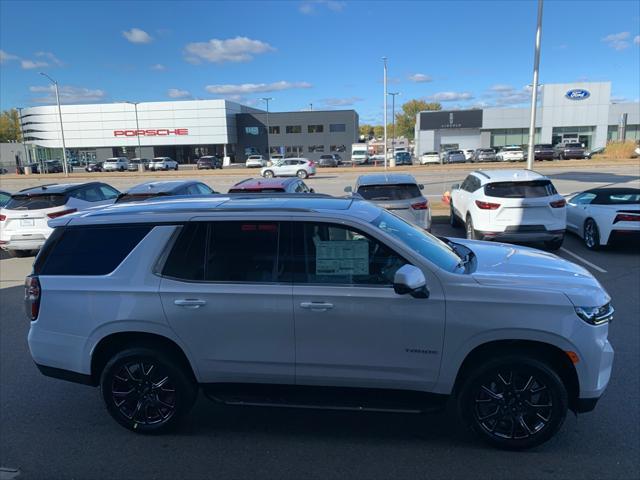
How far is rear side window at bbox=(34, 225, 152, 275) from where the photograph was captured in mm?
3770

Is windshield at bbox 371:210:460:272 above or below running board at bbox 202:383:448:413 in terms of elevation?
above

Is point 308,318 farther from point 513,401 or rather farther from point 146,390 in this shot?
point 513,401

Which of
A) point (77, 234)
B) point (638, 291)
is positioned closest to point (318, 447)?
point (77, 234)

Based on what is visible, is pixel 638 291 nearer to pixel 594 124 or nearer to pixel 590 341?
pixel 590 341

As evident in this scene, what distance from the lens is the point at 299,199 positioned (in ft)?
Result: 14.1

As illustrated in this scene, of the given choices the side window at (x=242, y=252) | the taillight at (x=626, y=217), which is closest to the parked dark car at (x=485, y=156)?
the taillight at (x=626, y=217)

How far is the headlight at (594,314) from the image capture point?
129 inches

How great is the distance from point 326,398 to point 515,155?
52399 millimetres

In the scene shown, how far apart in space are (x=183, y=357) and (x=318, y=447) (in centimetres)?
122

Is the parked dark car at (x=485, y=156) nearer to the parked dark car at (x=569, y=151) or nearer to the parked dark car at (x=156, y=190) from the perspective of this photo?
the parked dark car at (x=569, y=151)

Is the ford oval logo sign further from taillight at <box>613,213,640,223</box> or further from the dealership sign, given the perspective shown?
taillight at <box>613,213,640,223</box>

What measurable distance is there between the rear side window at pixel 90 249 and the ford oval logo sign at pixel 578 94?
240 ft

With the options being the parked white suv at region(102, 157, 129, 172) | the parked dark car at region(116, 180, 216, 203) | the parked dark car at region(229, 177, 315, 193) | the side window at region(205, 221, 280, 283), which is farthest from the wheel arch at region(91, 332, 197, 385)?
the parked white suv at region(102, 157, 129, 172)

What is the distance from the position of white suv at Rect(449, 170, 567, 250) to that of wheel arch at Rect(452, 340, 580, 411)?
6.54m
